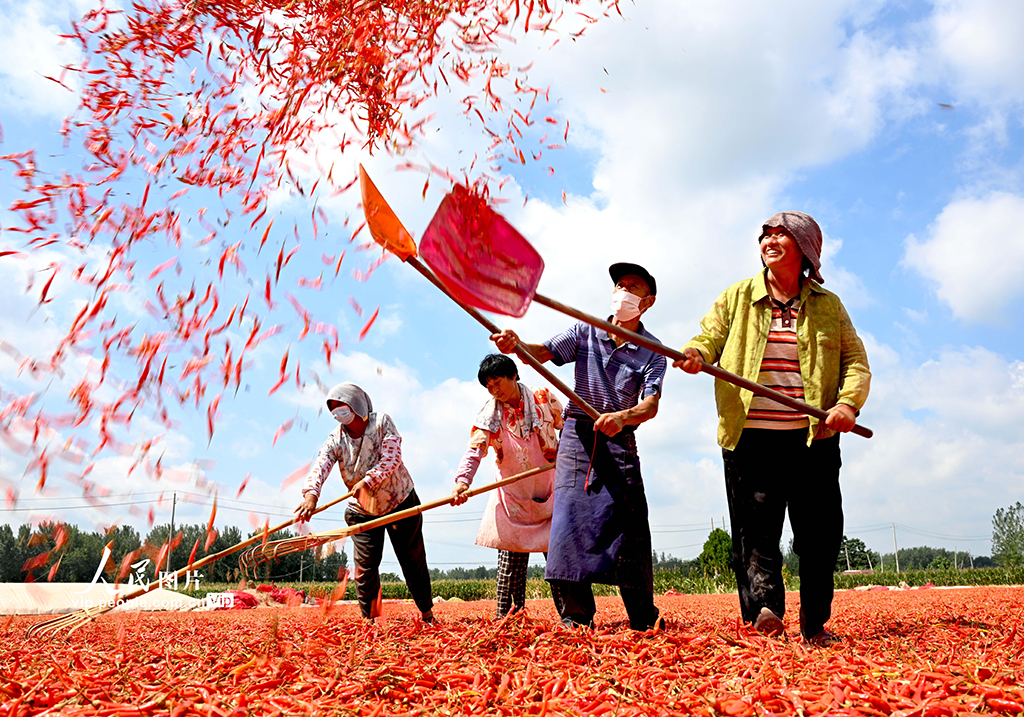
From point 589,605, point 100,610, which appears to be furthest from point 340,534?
point 589,605

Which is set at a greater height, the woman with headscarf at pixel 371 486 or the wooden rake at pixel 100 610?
the woman with headscarf at pixel 371 486

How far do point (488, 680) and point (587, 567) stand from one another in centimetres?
108

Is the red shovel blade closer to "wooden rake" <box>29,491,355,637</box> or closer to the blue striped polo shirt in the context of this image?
the blue striped polo shirt

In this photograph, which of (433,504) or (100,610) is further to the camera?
(433,504)

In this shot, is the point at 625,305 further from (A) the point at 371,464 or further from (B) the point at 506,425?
(A) the point at 371,464

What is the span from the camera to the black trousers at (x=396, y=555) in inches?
193

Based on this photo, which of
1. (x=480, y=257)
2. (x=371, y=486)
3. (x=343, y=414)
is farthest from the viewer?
(x=343, y=414)

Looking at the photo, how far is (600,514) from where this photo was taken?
11.2ft

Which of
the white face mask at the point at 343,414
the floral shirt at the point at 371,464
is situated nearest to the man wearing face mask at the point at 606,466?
the floral shirt at the point at 371,464

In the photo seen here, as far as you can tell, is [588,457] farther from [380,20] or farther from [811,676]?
[380,20]

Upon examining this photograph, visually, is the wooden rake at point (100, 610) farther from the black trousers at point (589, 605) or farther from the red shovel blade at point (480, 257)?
the red shovel blade at point (480, 257)

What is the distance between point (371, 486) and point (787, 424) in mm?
2722

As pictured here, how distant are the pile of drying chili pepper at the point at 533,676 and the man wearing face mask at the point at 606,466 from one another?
250mm

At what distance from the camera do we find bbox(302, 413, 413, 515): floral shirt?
16.2 feet
